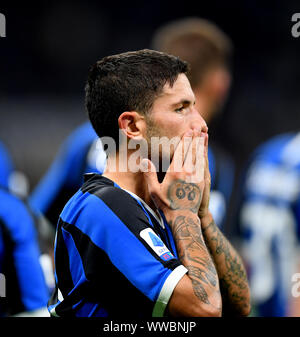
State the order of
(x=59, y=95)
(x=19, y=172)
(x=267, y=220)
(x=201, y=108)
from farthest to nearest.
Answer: (x=59, y=95)
(x=19, y=172)
(x=267, y=220)
(x=201, y=108)

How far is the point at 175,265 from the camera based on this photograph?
209 cm

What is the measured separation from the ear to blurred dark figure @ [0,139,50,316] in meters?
1.80

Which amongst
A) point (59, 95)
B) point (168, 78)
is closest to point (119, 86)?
point (168, 78)

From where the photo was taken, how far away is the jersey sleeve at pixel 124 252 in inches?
80.0

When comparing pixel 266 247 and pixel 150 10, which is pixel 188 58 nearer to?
pixel 266 247

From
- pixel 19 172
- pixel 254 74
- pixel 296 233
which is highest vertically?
pixel 254 74

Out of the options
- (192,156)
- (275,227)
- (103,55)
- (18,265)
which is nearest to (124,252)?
(192,156)

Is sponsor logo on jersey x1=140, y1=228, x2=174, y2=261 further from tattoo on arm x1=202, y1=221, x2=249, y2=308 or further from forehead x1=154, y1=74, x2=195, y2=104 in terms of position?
forehead x1=154, y1=74, x2=195, y2=104

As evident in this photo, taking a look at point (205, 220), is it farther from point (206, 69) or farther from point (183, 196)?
point (206, 69)

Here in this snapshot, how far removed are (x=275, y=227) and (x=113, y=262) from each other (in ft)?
12.0

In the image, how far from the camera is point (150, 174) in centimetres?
230

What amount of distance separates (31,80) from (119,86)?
822 cm

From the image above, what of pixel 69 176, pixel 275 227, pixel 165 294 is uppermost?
pixel 165 294

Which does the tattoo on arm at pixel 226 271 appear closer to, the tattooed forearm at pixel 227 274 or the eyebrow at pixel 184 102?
the tattooed forearm at pixel 227 274
